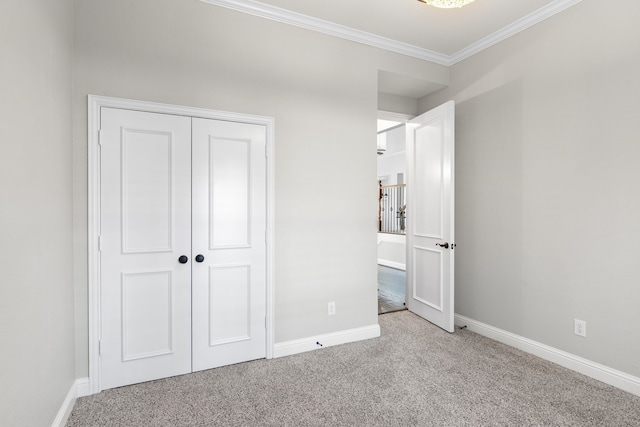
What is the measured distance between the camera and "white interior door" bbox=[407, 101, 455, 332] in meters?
3.18

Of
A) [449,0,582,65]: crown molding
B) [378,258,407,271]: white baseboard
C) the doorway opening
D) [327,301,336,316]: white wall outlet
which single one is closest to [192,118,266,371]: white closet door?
[327,301,336,316]: white wall outlet

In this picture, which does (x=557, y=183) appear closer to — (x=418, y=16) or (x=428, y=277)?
(x=428, y=277)

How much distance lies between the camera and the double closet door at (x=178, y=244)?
7.30 ft

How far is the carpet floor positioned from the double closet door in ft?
0.72

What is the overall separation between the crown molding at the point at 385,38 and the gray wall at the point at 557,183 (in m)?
0.08

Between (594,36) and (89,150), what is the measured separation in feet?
12.5

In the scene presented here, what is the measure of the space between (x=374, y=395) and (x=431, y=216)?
1978mm

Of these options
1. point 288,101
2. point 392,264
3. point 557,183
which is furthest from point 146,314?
point 392,264

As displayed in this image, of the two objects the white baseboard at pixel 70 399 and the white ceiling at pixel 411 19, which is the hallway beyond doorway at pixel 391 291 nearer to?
the white ceiling at pixel 411 19

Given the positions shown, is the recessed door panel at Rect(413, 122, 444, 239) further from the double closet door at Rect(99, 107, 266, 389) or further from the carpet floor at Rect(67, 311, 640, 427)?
the double closet door at Rect(99, 107, 266, 389)

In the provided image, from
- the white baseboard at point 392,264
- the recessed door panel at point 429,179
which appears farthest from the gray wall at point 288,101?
the white baseboard at point 392,264

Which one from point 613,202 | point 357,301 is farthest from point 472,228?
point 357,301

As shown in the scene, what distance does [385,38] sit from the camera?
315 centimetres

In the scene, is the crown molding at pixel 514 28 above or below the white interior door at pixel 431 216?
above
